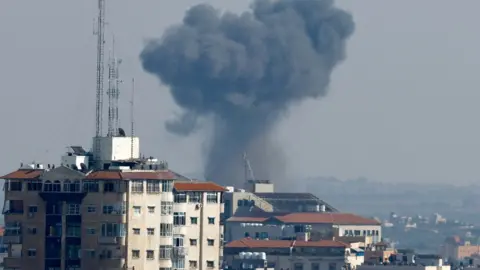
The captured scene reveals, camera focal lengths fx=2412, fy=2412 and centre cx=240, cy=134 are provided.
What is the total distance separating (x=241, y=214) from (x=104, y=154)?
9603 centimetres

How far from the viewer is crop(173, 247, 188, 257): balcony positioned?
86.6 meters

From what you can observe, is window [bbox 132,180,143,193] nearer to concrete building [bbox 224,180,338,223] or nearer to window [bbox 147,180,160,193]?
window [bbox 147,180,160,193]

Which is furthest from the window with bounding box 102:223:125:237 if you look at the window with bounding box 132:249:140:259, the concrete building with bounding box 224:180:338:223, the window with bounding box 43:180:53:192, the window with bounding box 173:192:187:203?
the concrete building with bounding box 224:180:338:223

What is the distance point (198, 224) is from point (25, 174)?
734 cm

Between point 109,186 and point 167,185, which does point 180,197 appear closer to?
point 167,185

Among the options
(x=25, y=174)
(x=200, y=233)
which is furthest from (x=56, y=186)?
(x=200, y=233)

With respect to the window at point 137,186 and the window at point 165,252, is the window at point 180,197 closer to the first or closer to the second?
the window at point 165,252

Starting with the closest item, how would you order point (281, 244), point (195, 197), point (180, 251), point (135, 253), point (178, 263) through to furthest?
point (135, 253), point (178, 263), point (180, 251), point (195, 197), point (281, 244)

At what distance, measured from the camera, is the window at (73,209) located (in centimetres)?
8456

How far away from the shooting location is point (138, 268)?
8406 cm

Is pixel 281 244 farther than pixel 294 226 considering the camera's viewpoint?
No

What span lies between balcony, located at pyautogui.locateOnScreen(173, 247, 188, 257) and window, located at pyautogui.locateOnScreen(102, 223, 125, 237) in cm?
310

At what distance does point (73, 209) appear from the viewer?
278ft

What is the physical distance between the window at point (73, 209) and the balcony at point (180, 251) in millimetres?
4094
